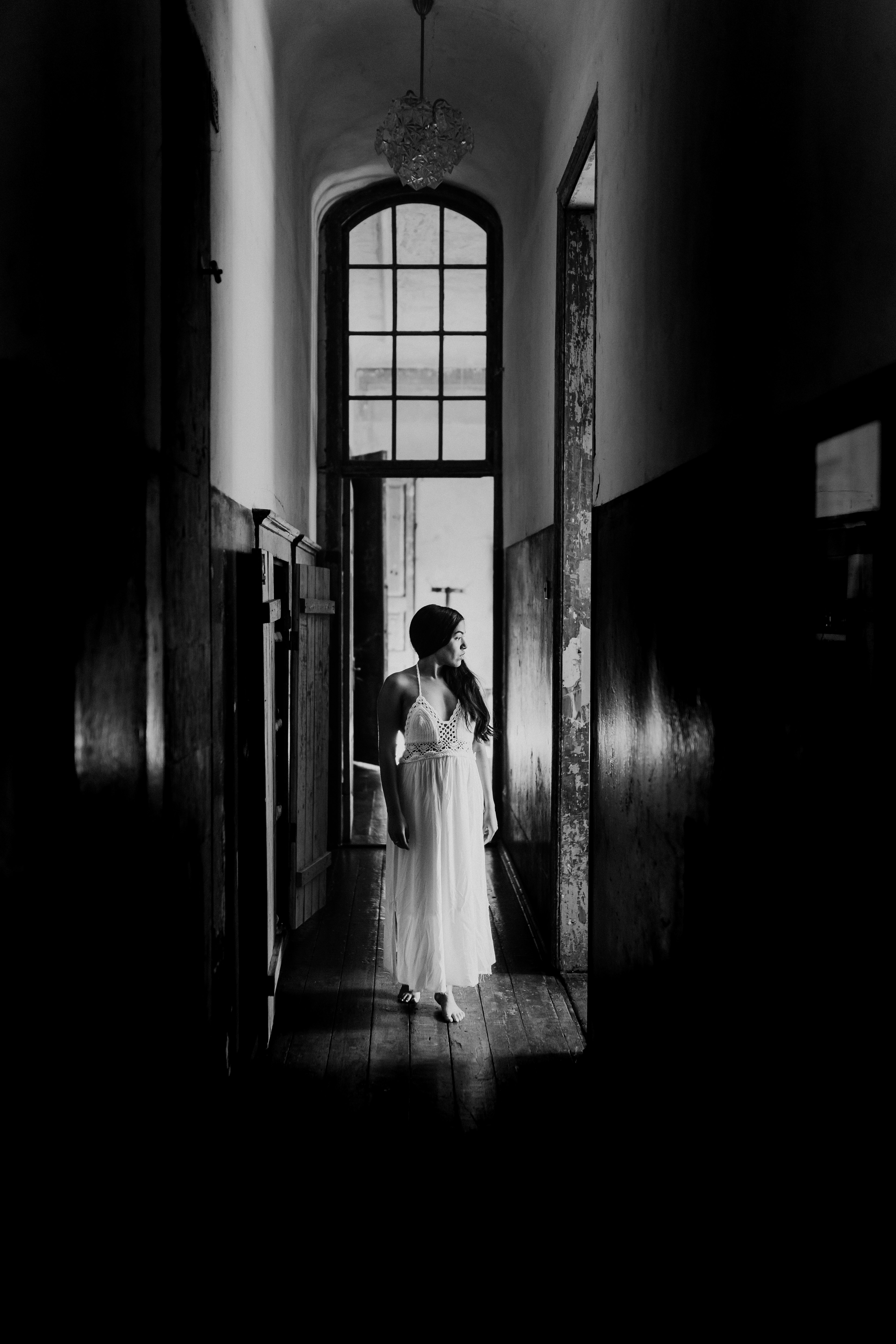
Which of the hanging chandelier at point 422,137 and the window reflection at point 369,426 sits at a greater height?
the hanging chandelier at point 422,137

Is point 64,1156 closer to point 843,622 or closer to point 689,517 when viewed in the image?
point 843,622

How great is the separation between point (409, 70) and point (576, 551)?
106 inches

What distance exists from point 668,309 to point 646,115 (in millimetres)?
641

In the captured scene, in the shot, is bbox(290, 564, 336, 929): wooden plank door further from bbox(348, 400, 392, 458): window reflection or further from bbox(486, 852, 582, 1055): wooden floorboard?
bbox(348, 400, 392, 458): window reflection

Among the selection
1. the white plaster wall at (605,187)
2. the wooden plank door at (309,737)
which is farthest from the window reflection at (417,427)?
the wooden plank door at (309,737)

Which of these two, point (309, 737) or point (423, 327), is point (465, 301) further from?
point (309, 737)

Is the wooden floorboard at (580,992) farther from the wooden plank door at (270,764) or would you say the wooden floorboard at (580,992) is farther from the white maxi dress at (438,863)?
the wooden plank door at (270,764)

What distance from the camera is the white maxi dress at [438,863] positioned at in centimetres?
385

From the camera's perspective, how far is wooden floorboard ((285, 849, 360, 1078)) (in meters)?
3.53

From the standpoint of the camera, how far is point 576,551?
4254 mm

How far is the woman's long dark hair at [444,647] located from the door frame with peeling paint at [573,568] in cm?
50

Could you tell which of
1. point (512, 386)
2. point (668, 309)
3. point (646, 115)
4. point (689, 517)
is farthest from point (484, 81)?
point (689, 517)

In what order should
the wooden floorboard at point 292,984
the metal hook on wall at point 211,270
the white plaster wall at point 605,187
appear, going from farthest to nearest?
→ the wooden floorboard at point 292,984 → the metal hook on wall at point 211,270 → the white plaster wall at point 605,187

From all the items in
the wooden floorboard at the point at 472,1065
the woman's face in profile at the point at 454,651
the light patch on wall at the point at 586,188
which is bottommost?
the wooden floorboard at the point at 472,1065
